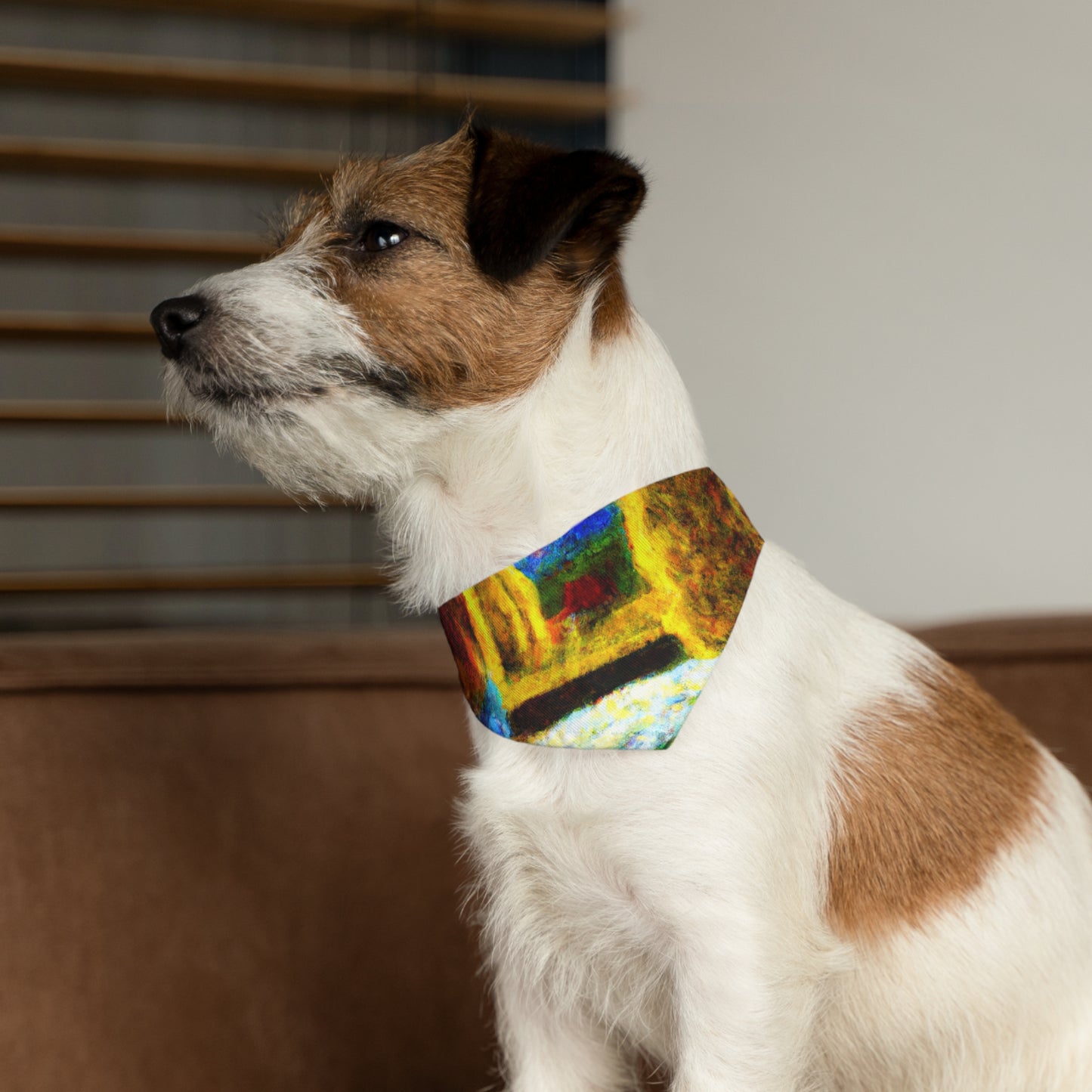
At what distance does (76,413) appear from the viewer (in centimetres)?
365

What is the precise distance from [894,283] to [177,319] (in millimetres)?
1583

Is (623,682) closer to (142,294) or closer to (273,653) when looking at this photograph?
(273,653)

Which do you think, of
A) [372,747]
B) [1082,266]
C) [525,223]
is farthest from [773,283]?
[525,223]

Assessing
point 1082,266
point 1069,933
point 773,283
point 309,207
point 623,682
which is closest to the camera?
point 623,682

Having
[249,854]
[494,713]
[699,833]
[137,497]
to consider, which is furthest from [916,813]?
[137,497]

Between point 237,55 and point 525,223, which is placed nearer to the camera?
point 525,223

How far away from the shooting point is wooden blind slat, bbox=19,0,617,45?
3.38 metres

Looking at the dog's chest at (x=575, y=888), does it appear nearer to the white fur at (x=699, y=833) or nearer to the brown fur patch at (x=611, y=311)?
the white fur at (x=699, y=833)

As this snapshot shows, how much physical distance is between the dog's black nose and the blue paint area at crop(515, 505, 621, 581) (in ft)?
1.13

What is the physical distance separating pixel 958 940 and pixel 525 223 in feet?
2.31

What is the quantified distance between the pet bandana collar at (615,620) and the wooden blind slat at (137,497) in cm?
273

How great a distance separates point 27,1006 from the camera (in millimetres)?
1291

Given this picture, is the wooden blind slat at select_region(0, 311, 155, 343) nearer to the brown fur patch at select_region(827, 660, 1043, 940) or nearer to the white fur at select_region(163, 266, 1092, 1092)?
the white fur at select_region(163, 266, 1092, 1092)

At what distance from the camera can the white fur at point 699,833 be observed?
902 millimetres
